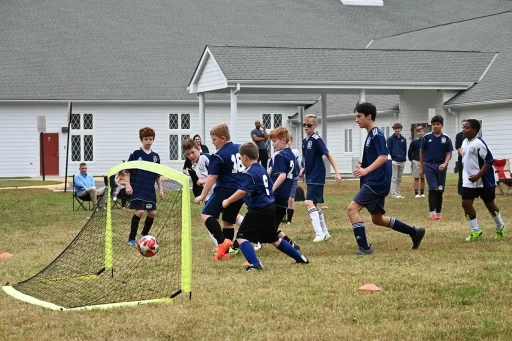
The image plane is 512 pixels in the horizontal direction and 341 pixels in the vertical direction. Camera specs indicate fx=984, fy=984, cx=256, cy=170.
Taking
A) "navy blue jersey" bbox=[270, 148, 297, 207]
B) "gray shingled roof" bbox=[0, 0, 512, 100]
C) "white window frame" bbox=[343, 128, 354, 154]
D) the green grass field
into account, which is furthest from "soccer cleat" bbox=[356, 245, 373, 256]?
"white window frame" bbox=[343, 128, 354, 154]

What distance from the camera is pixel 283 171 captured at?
14008 mm

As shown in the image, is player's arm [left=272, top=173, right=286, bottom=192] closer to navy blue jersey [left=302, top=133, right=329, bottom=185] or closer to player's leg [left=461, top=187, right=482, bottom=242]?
navy blue jersey [left=302, top=133, right=329, bottom=185]

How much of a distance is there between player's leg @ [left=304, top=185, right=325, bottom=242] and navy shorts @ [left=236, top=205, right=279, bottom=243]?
10.9 feet

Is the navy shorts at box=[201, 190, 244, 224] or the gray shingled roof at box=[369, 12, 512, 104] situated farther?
the gray shingled roof at box=[369, 12, 512, 104]

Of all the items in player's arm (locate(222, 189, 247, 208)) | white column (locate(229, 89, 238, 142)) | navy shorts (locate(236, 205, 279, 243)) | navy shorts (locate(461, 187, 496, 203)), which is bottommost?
navy shorts (locate(236, 205, 279, 243))

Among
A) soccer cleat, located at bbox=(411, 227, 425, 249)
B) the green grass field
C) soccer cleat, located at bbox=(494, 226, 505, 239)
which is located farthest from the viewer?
soccer cleat, located at bbox=(494, 226, 505, 239)

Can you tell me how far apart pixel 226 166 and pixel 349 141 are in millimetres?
33821

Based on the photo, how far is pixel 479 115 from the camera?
37562mm

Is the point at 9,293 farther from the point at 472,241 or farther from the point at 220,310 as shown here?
the point at 472,241

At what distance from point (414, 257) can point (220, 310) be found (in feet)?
13.7

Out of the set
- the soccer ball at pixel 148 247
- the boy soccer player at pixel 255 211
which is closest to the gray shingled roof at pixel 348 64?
the boy soccer player at pixel 255 211

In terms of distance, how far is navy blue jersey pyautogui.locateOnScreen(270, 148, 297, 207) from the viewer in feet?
46.1

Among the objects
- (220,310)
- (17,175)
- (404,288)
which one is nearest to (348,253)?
(404,288)

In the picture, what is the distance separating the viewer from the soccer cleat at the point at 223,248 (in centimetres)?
1253
